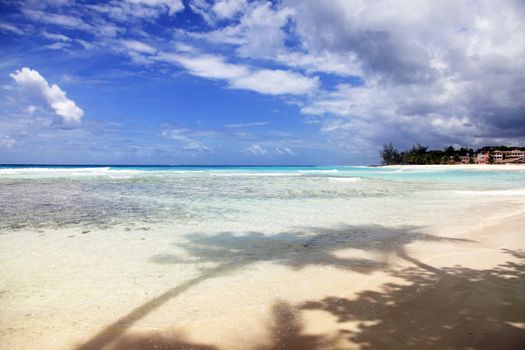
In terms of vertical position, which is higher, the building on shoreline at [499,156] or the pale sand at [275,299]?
the building on shoreline at [499,156]

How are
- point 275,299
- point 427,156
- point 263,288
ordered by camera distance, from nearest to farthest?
point 275,299 < point 263,288 < point 427,156

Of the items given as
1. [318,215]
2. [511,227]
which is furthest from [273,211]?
[511,227]

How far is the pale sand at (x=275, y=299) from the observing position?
334 centimetres

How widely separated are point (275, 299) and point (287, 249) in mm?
2434

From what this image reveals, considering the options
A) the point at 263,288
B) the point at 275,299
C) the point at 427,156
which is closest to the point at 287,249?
the point at 263,288

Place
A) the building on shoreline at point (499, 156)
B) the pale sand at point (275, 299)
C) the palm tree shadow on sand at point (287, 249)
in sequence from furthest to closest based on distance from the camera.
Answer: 1. the building on shoreline at point (499, 156)
2. the palm tree shadow on sand at point (287, 249)
3. the pale sand at point (275, 299)

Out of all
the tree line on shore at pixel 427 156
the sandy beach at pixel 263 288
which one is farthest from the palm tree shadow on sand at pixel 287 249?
the tree line on shore at pixel 427 156

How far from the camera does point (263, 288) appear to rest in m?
4.66

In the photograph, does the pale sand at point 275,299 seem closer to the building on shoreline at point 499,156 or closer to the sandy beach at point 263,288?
the sandy beach at point 263,288

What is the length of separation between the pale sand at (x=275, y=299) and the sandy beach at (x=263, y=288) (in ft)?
0.06

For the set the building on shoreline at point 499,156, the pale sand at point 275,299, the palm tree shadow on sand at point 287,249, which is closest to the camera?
the pale sand at point 275,299

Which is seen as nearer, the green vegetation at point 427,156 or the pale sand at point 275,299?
the pale sand at point 275,299

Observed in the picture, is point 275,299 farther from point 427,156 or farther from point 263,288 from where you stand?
point 427,156

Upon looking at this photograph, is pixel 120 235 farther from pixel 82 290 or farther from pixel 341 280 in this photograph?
pixel 341 280
